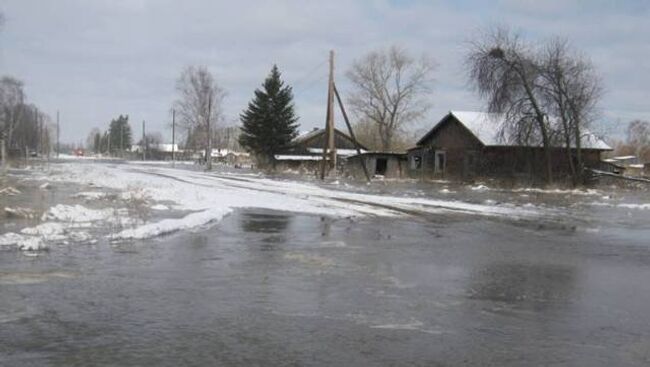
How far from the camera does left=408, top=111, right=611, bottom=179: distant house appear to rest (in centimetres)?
4541

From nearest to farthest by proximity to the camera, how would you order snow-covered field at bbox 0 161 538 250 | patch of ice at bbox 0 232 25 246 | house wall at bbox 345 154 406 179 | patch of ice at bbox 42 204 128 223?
patch of ice at bbox 0 232 25 246, snow-covered field at bbox 0 161 538 250, patch of ice at bbox 42 204 128 223, house wall at bbox 345 154 406 179

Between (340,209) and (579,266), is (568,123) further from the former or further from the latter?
(579,266)

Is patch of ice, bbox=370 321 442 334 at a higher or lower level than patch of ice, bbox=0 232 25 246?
lower

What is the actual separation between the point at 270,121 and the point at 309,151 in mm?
7288

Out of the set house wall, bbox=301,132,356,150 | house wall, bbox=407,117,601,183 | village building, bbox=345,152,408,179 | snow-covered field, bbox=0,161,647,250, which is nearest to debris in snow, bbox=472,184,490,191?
house wall, bbox=407,117,601,183

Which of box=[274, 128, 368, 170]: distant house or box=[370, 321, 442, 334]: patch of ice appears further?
box=[274, 128, 368, 170]: distant house

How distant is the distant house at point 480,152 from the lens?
4541 cm

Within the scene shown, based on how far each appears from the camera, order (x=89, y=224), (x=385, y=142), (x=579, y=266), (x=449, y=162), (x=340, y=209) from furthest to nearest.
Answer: (x=385, y=142)
(x=449, y=162)
(x=340, y=209)
(x=89, y=224)
(x=579, y=266)

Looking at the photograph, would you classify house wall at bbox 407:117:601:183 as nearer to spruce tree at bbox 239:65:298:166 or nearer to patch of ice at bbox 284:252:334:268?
spruce tree at bbox 239:65:298:166

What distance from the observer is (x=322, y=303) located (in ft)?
25.2

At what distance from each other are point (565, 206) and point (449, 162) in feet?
82.1

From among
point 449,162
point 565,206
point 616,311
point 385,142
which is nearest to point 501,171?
point 449,162

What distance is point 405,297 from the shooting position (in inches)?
321

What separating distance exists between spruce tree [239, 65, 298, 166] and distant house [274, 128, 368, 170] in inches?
51.0
